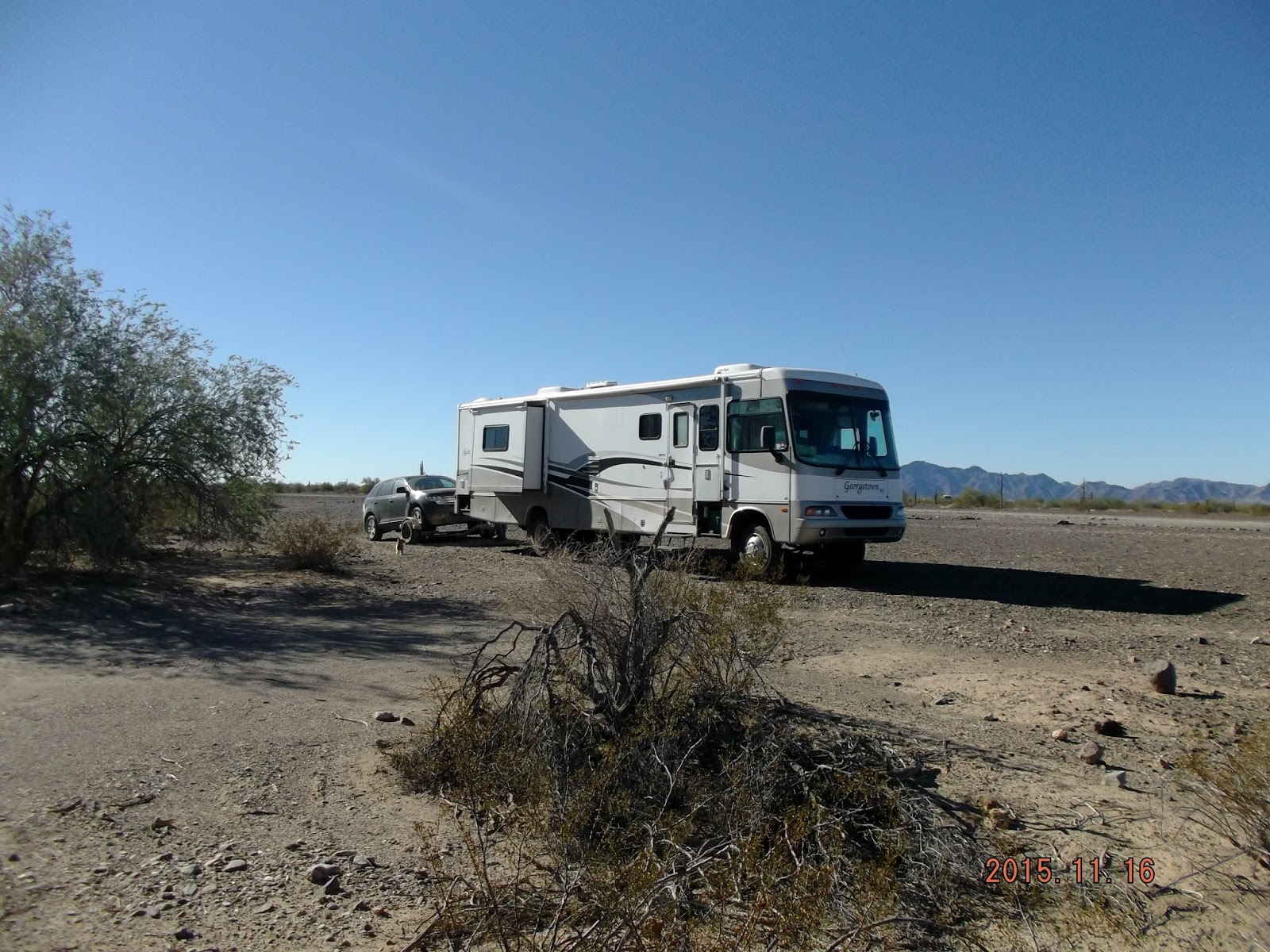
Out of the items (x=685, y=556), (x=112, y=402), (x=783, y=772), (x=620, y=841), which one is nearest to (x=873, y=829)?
(x=783, y=772)

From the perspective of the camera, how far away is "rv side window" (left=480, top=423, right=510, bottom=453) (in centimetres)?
1953

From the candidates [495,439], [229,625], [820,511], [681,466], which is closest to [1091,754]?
[820,511]

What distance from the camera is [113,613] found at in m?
10.7

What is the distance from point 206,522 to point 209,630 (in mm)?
4049

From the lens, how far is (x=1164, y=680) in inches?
293

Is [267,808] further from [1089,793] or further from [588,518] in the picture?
[588,518]

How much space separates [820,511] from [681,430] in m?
3.16

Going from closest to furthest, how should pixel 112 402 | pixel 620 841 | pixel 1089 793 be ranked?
pixel 620 841 → pixel 1089 793 → pixel 112 402

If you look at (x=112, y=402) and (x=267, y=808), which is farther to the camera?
(x=112, y=402)

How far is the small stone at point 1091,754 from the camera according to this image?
18.5 feet

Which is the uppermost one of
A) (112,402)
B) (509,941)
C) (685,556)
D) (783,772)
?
(112,402)

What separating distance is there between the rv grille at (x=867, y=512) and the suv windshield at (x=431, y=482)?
1123 centimetres
